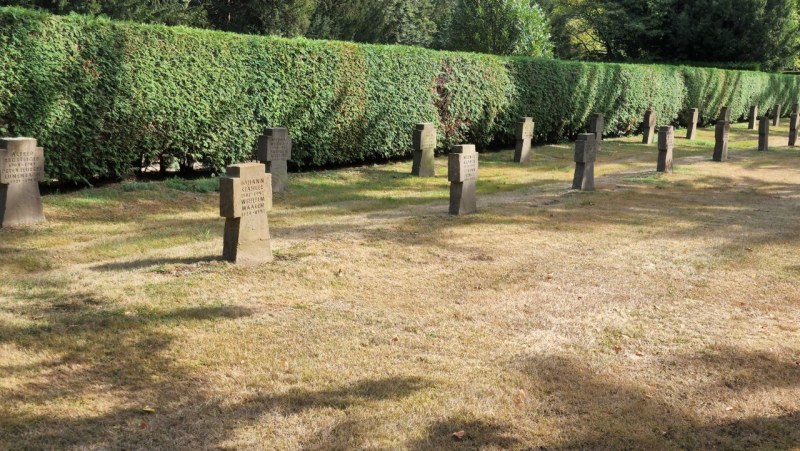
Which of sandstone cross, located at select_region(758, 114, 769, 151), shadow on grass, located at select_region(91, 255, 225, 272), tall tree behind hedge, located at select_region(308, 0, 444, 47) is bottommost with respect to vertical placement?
shadow on grass, located at select_region(91, 255, 225, 272)

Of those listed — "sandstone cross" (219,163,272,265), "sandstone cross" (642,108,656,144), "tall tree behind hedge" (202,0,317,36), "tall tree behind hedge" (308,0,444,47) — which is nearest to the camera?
"sandstone cross" (219,163,272,265)

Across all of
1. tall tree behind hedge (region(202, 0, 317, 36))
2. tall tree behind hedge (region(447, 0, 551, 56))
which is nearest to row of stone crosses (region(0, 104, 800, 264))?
tall tree behind hedge (region(202, 0, 317, 36))

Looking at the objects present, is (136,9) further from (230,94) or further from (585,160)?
(585,160)

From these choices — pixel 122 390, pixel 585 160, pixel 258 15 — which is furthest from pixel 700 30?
pixel 122 390

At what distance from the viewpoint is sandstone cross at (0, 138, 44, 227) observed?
9.55 metres

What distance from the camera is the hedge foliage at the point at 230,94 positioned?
1152 centimetres

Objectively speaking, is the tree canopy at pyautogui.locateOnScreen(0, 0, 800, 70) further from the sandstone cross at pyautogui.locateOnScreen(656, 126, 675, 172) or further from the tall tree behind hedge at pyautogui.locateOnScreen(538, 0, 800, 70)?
the sandstone cross at pyautogui.locateOnScreen(656, 126, 675, 172)

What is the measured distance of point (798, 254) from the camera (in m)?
9.24

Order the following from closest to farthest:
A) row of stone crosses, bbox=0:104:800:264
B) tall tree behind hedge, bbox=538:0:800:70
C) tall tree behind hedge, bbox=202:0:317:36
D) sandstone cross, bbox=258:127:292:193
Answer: row of stone crosses, bbox=0:104:800:264 < sandstone cross, bbox=258:127:292:193 < tall tree behind hedge, bbox=202:0:317:36 < tall tree behind hedge, bbox=538:0:800:70

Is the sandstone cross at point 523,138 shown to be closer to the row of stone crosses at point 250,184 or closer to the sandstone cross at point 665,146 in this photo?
the sandstone cross at point 665,146

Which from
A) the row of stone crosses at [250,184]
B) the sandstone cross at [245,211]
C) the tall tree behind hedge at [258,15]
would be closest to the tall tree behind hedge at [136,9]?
the tall tree behind hedge at [258,15]

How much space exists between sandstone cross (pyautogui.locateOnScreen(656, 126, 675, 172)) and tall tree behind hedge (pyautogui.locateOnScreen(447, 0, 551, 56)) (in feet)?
72.9

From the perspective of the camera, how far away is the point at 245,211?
7887 millimetres

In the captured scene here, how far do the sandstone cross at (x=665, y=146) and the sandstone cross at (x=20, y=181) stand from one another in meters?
12.5
